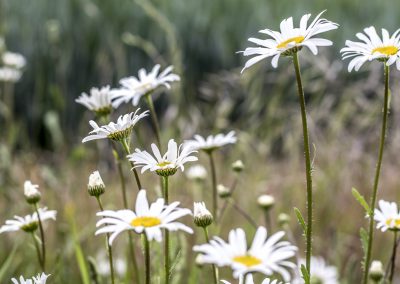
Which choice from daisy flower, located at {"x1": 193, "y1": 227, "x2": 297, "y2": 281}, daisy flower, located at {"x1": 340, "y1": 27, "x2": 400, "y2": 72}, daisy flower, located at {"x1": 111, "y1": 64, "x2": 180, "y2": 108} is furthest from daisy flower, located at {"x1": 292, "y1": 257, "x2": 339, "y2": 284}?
daisy flower, located at {"x1": 193, "y1": 227, "x2": 297, "y2": 281}

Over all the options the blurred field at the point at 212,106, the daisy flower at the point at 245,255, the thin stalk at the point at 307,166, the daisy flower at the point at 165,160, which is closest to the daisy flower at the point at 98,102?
the daisy flower at the point at 165,160

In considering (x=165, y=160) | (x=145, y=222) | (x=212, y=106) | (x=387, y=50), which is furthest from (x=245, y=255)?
(x=212, y=106)

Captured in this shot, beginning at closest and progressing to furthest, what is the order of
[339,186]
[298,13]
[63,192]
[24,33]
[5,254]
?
[5,254] → [63,192] → [339,186] → [24,33] → [298,13]

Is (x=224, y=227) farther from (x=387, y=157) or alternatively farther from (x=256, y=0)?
(x=256, y=0)

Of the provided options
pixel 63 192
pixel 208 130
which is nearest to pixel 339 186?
pixel 208 130

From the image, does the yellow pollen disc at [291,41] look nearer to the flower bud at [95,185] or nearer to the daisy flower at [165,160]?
the daisy flower at [165,160]

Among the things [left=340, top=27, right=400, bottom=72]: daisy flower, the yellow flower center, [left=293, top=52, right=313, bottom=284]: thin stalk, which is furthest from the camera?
[left=340, top=27, right=400, bottom=72]: daisy flower

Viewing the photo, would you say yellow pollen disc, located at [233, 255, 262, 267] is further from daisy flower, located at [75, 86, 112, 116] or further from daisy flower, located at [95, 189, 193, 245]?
daisy flower, located at [75, 86, 112, 116]
